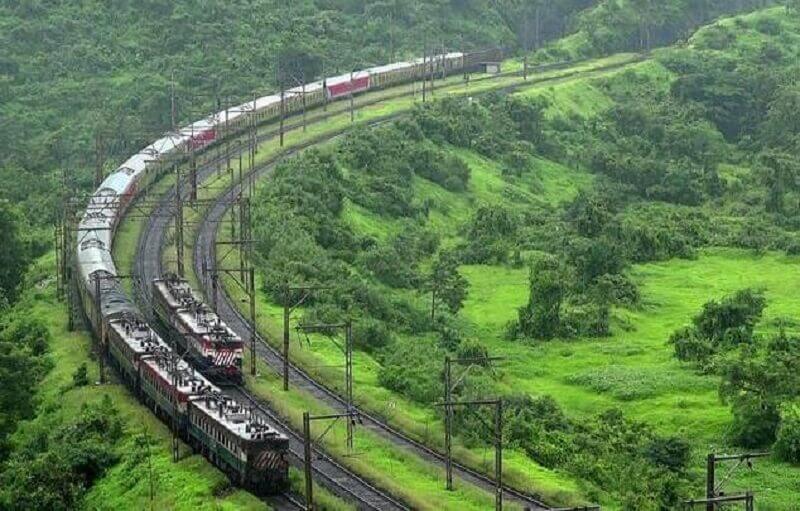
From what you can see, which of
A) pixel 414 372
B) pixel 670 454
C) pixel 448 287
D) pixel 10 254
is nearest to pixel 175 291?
pixel 10 254

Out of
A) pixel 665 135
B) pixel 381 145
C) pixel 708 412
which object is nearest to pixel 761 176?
pixel 665 135

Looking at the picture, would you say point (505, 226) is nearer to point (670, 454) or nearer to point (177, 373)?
point (670, 454)

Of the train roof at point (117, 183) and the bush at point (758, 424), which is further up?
the train roof at point (117, 183)

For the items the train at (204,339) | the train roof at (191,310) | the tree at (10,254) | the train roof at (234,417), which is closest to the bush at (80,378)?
the train at (204,339)

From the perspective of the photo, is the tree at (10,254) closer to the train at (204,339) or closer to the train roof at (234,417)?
the train at (204,339)

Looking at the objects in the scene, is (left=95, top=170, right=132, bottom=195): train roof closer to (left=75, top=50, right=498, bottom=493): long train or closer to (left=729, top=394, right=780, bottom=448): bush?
(left=75, top=50, right=498, bottom=493): long train

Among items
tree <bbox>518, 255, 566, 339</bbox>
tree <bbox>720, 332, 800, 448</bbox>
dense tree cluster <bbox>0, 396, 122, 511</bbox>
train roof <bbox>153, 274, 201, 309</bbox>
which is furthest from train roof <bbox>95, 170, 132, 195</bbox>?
tree <bbox>720, 332, 800, 448</bbox>
